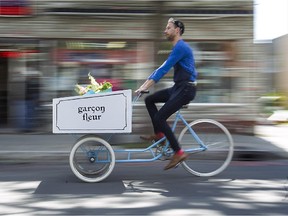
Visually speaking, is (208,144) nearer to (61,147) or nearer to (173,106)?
(173,106)

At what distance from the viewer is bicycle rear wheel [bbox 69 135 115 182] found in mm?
6293

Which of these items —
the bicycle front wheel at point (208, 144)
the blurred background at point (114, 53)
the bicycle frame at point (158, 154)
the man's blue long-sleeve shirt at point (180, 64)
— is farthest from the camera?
the blurred background at point (114, 53)

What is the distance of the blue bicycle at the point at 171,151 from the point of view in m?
6.31

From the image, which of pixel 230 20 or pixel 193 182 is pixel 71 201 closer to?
pixel 193 182

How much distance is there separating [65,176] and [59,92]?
17.6ft

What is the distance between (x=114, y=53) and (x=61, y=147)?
3471 millimetres

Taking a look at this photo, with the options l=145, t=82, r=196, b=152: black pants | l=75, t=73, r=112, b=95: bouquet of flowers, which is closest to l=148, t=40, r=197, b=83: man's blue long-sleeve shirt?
l=145, t=82, r=196, b=152: black pants

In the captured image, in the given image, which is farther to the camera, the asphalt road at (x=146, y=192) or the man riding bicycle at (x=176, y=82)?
the man riding bicycle at (x=176, y=82)

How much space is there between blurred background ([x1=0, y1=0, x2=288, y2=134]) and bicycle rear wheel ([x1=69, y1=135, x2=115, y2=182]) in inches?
194

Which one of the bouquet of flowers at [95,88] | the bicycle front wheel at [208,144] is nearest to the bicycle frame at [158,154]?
the bicycle front wheel at [208,144]

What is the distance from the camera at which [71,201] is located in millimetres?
5363

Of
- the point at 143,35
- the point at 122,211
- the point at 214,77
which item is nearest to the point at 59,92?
the point at 143,35

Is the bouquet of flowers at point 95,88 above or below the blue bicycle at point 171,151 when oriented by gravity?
above

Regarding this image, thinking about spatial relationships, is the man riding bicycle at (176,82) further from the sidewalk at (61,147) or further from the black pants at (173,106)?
the sidewalk at (61,147)
